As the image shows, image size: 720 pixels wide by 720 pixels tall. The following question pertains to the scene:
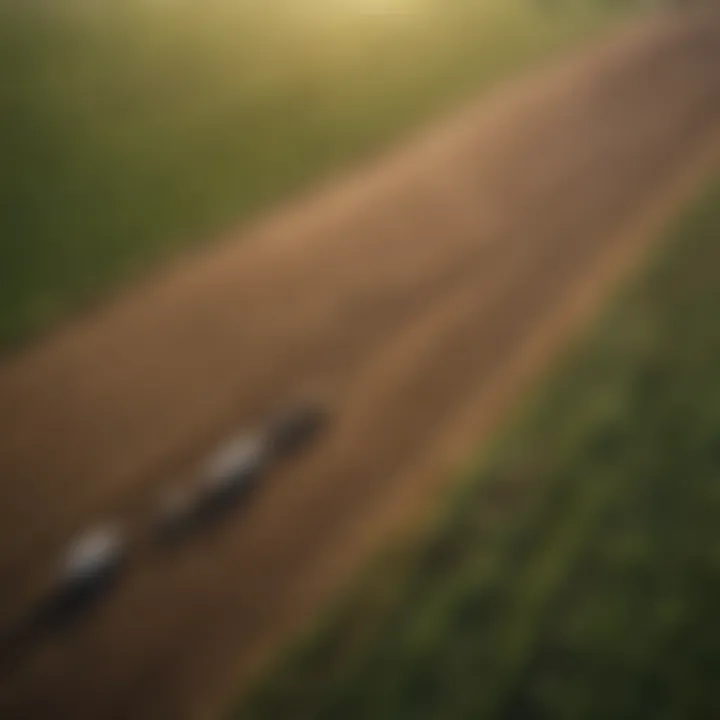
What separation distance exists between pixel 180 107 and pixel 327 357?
0.39 meters

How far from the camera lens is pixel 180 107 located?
125 centimetres

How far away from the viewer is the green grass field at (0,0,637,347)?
113 centimetres

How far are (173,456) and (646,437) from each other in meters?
0.67

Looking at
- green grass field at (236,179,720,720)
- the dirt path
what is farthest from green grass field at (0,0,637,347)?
green grass field at (236,179,720,720)

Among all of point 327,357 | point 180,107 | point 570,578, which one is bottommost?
point 570,578

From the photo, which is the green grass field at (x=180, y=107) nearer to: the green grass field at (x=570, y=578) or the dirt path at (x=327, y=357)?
the dirt path at (x=327, y=357)

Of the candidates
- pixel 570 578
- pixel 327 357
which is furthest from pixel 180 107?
pixel 570 578

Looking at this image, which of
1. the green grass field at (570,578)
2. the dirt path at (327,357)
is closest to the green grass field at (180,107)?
the dirt path at (327,357)

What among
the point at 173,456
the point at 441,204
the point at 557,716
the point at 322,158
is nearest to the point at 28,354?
the point at 173,456

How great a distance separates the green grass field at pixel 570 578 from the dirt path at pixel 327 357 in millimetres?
60

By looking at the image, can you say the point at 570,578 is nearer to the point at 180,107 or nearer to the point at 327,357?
the point at 327,357

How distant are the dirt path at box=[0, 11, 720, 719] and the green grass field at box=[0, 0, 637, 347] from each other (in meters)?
0.05

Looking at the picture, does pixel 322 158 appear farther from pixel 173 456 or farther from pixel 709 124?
pixel 709 124

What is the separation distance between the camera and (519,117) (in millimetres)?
1489
